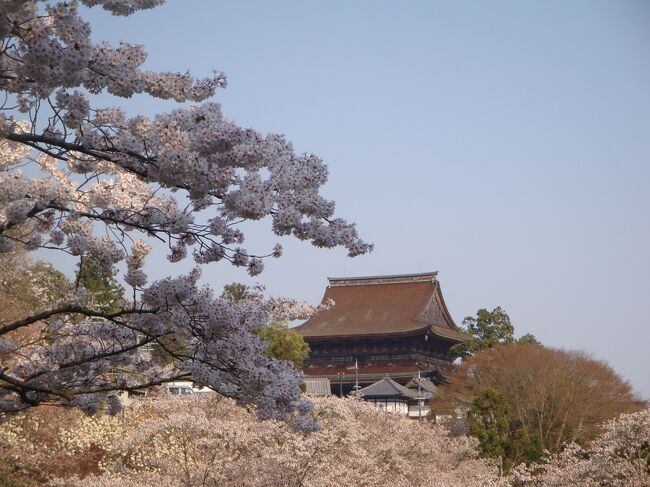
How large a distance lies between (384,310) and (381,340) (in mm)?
3313

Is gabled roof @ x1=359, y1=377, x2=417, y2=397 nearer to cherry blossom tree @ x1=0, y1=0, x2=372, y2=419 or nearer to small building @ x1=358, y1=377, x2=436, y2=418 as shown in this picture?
small building @ x1=358, y1=377, x2=436, y2=418

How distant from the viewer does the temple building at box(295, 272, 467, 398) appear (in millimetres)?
53531

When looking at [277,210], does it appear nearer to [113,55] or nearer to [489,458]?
[113,55]

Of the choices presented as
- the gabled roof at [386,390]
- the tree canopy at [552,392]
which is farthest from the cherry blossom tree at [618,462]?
the gabled roof at [386,390]

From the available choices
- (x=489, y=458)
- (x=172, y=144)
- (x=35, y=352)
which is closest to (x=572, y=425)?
(x=489, y=458)

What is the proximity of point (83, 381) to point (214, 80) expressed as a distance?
2.78m

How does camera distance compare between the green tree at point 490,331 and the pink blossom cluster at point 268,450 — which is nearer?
the pink blossom cluster at point 268,450

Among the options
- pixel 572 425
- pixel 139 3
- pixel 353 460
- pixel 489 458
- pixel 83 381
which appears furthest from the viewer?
pixel 572 425

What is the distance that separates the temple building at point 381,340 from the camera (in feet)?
176

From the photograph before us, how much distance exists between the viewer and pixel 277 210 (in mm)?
5984

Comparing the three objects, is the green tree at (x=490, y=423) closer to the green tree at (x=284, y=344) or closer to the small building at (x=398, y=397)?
the green tree at (x=284, y=344)

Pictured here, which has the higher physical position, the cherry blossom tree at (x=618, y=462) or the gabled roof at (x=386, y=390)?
the gabled roof at (x=386, y=390)

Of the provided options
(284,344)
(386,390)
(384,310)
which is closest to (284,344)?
(284,344)

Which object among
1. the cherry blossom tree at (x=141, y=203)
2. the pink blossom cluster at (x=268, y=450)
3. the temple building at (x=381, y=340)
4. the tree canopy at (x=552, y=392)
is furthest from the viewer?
the temple building at (x=381, y=340)
